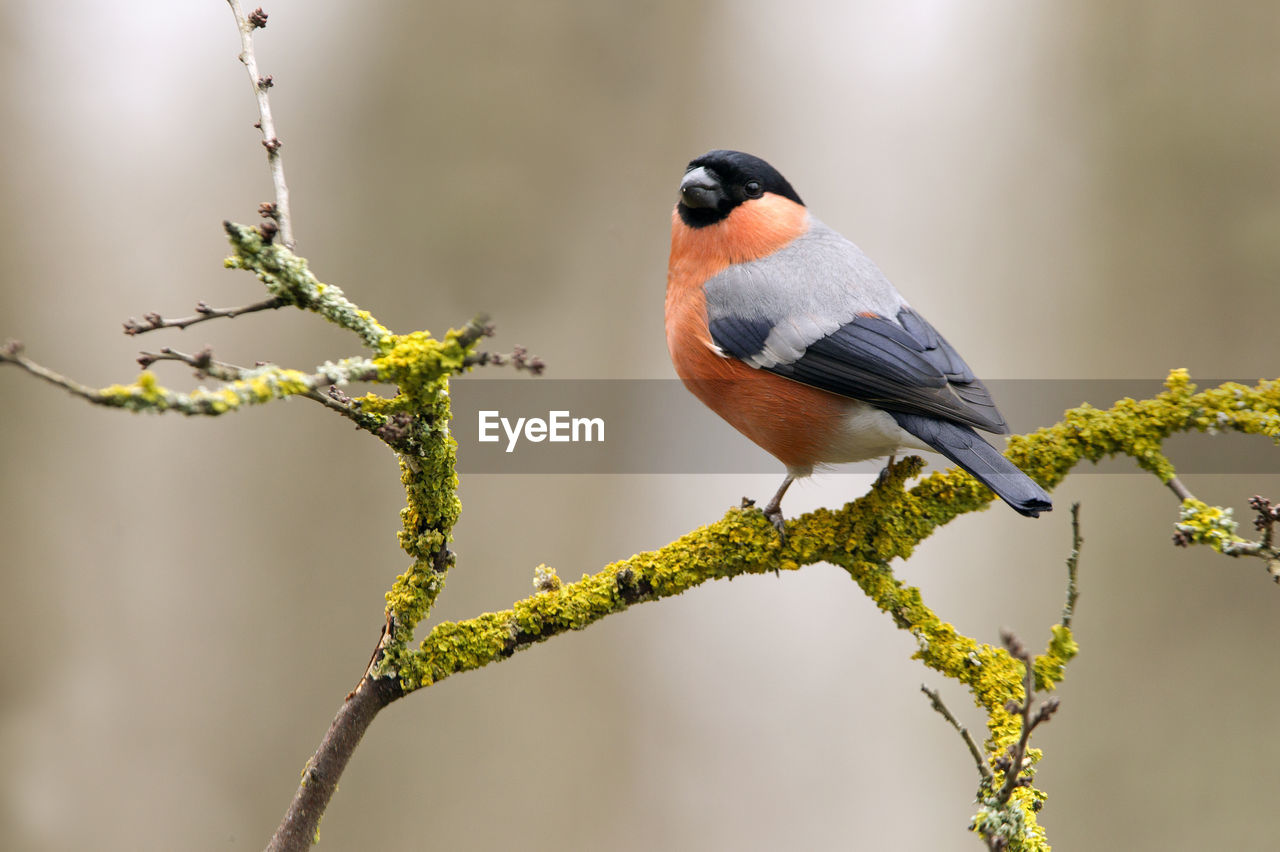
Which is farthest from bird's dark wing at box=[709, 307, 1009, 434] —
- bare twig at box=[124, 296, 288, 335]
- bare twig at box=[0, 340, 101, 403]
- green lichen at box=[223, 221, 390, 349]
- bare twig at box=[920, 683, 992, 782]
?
bare twig at box=[0, 340, 101, 403]

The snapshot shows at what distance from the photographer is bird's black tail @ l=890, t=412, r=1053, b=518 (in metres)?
1.07

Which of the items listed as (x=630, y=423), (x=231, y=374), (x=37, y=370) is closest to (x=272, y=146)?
(x=231, y=374)

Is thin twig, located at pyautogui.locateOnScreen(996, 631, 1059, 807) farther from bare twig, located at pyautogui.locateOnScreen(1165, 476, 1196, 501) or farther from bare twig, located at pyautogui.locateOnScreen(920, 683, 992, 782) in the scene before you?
bare twig, located at pyautogui.locateOnScreen(1165, 476, 1196, 501)

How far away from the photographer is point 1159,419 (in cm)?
127

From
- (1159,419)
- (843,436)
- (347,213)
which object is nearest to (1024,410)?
(1159,419)

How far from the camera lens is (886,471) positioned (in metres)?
1.33

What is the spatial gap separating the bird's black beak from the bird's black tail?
0.42 meters

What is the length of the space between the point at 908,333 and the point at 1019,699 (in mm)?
507

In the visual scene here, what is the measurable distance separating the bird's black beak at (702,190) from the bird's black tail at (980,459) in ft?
1.39

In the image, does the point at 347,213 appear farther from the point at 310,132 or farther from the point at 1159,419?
the point at 1159,419

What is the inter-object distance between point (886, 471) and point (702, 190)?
49cm

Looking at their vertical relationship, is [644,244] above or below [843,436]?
above

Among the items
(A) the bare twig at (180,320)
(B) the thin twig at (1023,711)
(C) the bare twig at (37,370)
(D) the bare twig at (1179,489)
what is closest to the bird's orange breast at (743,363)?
(D) the bare twig at (1179,489)

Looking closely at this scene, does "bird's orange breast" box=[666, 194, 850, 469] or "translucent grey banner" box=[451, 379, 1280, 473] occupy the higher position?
"translucent grey banner" box=[451, 379, 1280, 473]
